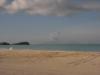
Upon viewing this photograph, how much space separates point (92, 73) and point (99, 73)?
1.26 ft

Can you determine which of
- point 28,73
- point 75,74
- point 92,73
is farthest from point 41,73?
point 92,73

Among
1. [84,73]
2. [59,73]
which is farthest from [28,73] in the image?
[84,73]

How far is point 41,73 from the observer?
1531 centimetres

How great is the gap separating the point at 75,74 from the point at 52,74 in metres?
1.21

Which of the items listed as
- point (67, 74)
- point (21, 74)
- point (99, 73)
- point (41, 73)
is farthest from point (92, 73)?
point (21, 74)

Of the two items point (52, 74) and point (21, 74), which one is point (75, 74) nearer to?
point (52, 74)

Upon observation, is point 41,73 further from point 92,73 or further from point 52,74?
point 92,73

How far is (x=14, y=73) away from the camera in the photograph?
15086 millimetres

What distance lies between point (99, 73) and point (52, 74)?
104 inches

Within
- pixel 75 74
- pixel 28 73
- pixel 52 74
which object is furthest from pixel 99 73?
pixel 28 73

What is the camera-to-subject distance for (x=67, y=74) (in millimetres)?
15016

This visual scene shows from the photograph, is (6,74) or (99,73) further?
(99,73)

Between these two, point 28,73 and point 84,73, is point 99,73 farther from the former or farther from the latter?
point 28,73

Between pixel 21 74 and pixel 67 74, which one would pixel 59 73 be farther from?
pixel 21 74
